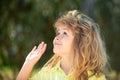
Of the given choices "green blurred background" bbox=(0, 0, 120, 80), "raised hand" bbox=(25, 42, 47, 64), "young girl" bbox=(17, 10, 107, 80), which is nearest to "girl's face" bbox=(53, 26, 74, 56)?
"young girl" bbox=(17, 10, 107, 80)

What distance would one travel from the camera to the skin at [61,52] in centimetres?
386

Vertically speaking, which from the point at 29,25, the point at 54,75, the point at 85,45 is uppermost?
the point at 29,25

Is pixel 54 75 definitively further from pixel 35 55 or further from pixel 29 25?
pixel 29 25

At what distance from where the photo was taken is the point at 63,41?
12.7 feet

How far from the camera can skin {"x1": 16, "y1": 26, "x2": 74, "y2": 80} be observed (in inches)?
152

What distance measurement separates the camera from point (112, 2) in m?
9.58

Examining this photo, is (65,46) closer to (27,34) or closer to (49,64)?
(49,64)

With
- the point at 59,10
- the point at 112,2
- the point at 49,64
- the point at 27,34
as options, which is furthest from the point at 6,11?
the point at 49,64

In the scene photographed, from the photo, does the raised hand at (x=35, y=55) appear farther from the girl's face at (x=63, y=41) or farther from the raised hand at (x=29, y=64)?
the girl's face at (x=63, y=41)

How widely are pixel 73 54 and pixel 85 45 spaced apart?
12cm

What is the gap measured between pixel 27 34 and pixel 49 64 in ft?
18.8

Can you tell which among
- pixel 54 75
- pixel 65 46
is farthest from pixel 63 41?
pixel 54 75

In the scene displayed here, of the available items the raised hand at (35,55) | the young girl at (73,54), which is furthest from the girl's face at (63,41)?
the raised hand at (35,55)

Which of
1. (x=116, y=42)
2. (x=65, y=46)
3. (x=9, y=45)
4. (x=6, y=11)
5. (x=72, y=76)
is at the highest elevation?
(x=6, y=11)
